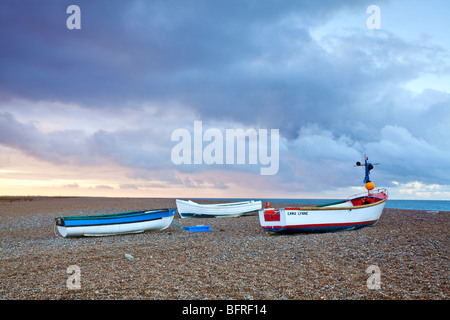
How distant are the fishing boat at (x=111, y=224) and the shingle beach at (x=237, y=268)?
113 inches

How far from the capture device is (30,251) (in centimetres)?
1656

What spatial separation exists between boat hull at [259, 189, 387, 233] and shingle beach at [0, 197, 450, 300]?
170cm

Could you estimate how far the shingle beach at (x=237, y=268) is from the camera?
9.59 m

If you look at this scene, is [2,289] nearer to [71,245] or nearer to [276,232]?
[71,245]

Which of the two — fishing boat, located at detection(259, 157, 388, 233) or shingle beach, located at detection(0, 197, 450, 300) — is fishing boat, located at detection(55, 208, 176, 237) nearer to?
shingle beach, located at detection(0, 197, 450, 300)

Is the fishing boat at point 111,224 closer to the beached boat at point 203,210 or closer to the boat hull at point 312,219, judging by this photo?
the boat hull at point 312,219

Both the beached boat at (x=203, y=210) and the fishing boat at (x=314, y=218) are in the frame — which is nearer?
the fishing boat at (x=314, y=218)

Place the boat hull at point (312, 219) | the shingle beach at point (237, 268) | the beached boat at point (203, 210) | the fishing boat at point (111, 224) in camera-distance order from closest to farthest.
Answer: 1. the shingle beach at point (237, 268)
2. the boat hull at point (312, 219)
3. the fishing boat at point (111, 224)
4. the beached boat at point (203, 210)

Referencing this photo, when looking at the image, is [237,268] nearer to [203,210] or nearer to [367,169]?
[367,169]

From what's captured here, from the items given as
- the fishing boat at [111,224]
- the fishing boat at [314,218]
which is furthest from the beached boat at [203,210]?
the fishing boat at [314,218]
